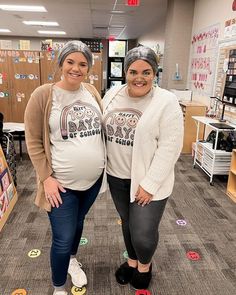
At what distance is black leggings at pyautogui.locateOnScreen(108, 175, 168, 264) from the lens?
4.60ft

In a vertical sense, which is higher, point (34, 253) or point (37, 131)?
point (37, 131)

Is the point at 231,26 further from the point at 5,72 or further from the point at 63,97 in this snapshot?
the point at 5,72

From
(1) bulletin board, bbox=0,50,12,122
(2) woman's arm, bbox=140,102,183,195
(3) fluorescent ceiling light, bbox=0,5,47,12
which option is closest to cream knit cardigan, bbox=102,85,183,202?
(2) woman's arm, bbox=140,102,183,195

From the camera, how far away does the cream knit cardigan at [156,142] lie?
4.21 feet

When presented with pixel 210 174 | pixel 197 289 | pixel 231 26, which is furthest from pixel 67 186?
pixel 231 26

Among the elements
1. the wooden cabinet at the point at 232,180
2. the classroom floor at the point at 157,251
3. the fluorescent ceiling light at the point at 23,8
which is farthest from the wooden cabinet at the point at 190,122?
the fluorescent ceiling light at the point at 23,8

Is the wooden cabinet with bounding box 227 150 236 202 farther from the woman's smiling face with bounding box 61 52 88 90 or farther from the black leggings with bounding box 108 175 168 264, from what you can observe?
the woman's smiling face with bounding box 61 52 88 90

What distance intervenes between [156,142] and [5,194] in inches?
67.5

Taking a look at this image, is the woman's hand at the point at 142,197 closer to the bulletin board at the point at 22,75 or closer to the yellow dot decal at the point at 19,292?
the yellow dot decal at the point at 19,292

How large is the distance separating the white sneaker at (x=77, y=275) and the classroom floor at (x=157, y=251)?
43 millimetres

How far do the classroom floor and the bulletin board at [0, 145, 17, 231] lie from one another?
0.23ft

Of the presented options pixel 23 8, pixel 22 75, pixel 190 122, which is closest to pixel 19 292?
pixel 190 122

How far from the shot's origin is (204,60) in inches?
183

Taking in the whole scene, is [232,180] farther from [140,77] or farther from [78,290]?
[140,77]
